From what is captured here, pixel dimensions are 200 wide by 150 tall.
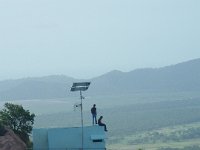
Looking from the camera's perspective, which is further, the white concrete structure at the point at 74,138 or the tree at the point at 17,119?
the tree at the point at 17,119

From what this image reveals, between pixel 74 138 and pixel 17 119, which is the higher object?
pixel 17 119

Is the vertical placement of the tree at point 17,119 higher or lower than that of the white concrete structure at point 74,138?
higher

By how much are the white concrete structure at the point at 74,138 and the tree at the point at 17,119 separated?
11.8 feet

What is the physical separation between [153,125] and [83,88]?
373 ft

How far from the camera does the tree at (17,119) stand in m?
27.6

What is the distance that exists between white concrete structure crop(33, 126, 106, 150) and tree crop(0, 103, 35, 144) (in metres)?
3.58

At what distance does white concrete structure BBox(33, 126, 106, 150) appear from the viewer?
2409cm

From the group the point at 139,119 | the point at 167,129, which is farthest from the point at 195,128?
the point at 139,119

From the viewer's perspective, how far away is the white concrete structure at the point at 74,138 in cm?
2409

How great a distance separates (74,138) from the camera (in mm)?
24250

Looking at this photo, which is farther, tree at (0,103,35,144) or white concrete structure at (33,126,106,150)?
tree at (0,103,35,144)

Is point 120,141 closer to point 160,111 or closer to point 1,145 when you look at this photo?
point 160,111

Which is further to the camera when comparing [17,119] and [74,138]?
[17,119]

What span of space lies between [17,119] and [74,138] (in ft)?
15.8
